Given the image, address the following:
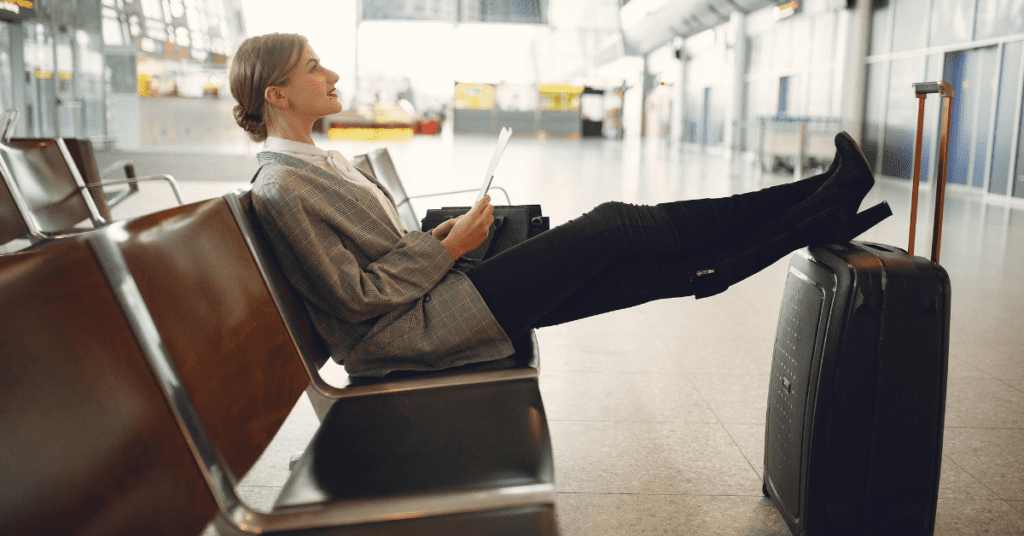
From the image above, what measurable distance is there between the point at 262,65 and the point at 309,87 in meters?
0.12

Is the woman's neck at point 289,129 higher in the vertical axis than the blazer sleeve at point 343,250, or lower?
higher

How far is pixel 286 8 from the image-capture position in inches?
527

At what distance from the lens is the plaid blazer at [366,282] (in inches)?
58.9

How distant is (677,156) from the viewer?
17.0 meters

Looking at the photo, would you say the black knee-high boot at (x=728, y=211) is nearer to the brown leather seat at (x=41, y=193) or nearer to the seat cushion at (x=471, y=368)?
the seat cushion at (x=471, y=368)

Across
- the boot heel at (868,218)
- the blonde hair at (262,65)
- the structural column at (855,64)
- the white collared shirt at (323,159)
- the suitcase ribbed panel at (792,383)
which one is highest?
the structural column at (855,64)

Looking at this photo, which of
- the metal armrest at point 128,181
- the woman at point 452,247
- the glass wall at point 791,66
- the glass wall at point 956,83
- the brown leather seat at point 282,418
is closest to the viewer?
the brown leather seat at point 282,418

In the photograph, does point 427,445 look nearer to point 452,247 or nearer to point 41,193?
point 452,247

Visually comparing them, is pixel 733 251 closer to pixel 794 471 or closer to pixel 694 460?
pixel 794 471

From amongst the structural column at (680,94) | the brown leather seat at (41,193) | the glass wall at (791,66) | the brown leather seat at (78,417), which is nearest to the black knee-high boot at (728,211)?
the brown leather seat at (78,417)

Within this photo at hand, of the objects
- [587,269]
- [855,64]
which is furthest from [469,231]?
[855,64]

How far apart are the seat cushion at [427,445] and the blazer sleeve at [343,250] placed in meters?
0.21

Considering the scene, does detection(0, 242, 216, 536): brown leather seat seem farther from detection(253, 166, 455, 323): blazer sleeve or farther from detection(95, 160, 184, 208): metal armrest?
detection(95, 160, 184, 208): metal armrest

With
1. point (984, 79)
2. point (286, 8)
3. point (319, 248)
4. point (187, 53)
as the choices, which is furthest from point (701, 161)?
point (319, 248)
